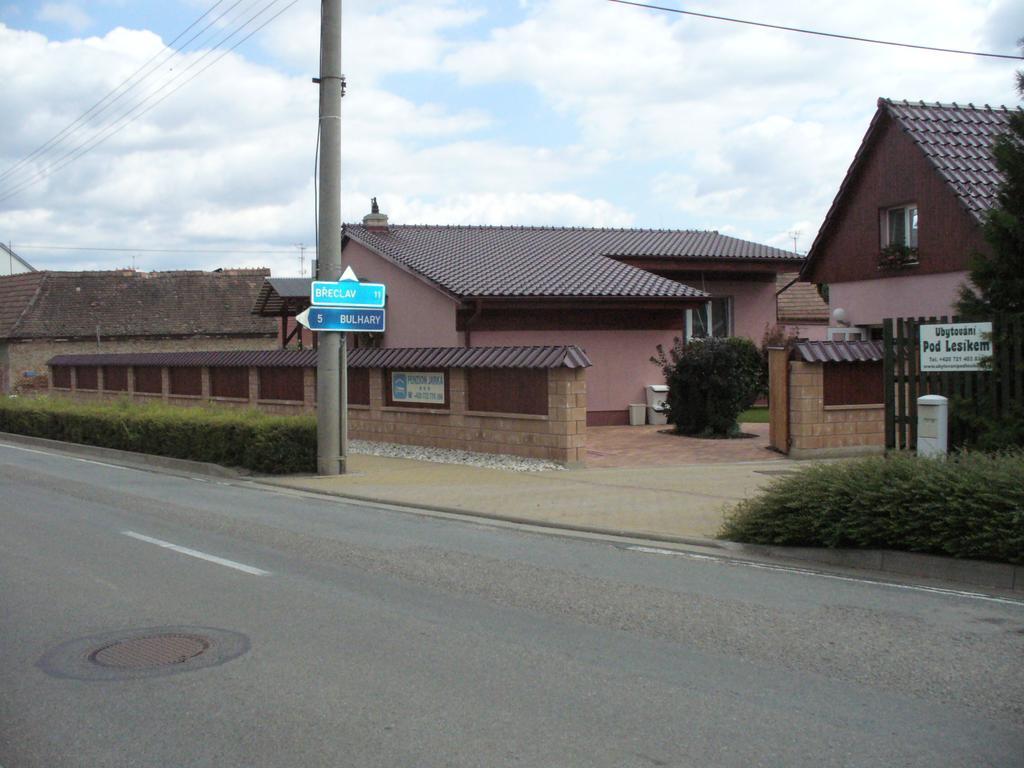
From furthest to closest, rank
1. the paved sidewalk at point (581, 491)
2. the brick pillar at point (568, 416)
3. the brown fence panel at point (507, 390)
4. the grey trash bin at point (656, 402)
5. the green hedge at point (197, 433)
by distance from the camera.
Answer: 1. the grey trash bin at point (656, 402)
2. the green hedge at point (197, 433)
3. the brown fence panel at point (507, 390)
4. the brick pillar at point (568, 416)
5. the paved sidewalk at point (581, 491)

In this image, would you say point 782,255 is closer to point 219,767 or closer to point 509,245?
point 509,245

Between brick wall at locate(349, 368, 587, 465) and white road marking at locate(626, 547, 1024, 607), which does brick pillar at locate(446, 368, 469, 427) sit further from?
white road marking at locate(626, 547, 1024, 607)

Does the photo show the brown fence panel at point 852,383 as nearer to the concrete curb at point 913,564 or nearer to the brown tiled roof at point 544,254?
the brown tiled roof at point 544,254

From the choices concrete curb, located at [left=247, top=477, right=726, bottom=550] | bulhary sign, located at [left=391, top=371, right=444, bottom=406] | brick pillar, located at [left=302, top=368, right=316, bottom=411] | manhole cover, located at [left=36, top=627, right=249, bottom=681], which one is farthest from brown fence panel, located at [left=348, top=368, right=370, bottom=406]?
manhole cover, located at [left=36, top=627, right=249, bottom=681]

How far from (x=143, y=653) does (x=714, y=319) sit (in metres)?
24.1

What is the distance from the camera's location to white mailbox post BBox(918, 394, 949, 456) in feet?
40.3

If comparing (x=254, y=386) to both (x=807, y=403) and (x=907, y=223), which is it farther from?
(x=907, y=223)

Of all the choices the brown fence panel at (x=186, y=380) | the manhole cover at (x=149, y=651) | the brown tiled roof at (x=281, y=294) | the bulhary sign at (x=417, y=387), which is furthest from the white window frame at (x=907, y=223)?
the manhole cover at (x=149, y=651)

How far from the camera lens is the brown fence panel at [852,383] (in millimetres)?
17516

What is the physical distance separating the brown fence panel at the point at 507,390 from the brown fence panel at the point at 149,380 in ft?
52.6

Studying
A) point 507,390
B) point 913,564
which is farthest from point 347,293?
point 913,564

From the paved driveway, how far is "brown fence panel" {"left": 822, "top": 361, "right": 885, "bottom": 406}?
4.48ft

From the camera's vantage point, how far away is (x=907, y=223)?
22.2m

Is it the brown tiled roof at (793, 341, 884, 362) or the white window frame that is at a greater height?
the white window frame
